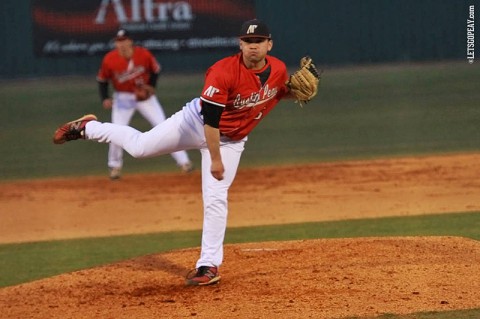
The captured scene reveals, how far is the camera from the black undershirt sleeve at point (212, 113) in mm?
6718

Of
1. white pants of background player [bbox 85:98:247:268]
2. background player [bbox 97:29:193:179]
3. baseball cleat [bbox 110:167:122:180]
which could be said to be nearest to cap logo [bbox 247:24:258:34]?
white pants of background player [bbox 85:98:247:268]

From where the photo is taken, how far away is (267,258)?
25.6 feet

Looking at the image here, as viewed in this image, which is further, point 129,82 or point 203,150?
point 129,82

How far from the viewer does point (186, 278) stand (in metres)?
7.19

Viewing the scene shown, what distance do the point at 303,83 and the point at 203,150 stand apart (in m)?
0.90

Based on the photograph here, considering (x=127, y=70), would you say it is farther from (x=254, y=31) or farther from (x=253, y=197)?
(x=254, y=31)

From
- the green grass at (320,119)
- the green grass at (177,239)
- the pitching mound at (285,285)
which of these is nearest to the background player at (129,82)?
the green grass at (320,119)

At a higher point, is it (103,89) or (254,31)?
(254,31)

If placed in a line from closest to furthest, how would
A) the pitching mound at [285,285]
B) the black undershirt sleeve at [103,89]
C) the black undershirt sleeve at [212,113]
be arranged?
the pitching mound at [285,285] → the black undershirt sleeve at [212,113] → the black undershirt sleeve at [103,89]

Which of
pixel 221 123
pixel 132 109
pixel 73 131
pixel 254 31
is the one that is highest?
pixel 254 31

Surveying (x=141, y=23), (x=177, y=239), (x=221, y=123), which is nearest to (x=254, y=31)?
(x=221, y=123)

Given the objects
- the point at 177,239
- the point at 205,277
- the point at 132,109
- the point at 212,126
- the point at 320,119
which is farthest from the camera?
the point at 320,119

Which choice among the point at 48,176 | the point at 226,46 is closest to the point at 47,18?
the point at 226,46

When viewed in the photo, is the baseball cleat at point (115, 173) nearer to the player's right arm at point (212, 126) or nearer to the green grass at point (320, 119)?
the green grass at point (320, 119)
